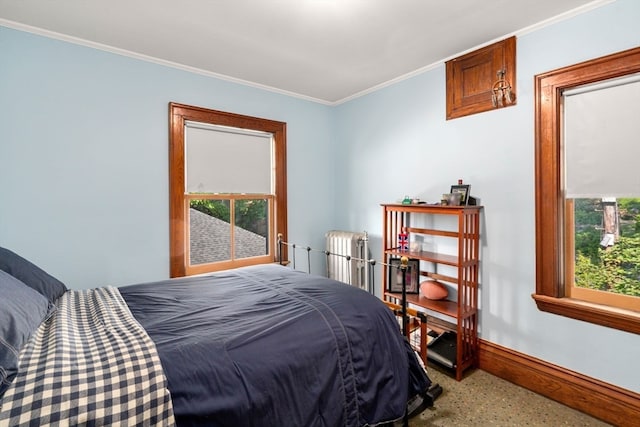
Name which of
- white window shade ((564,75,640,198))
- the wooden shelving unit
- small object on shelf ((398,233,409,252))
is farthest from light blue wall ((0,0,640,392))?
small object on shelf ((398,233,409,252))

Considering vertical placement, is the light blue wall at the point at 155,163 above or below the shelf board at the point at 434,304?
above

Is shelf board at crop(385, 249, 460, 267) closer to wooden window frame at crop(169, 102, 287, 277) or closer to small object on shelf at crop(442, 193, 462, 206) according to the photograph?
small object on shelf at crop(442, 193, 462, 206)

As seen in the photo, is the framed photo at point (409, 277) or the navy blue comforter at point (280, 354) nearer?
the navy blue comforter at point (280, 354)

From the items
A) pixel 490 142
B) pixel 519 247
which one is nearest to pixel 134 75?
pixel 490 142

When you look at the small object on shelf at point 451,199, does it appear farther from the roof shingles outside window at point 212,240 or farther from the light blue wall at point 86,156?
the light blue wall at point 86,156

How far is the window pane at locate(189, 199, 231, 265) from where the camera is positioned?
3.07 m

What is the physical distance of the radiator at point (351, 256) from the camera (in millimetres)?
3455

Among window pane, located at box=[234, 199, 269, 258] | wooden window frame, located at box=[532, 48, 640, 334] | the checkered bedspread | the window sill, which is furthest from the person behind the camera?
window pane, located at box=[234, 199, 269, 258]

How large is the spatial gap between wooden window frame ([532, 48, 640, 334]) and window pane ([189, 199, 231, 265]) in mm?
2734

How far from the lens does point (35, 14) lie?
2.08 metres

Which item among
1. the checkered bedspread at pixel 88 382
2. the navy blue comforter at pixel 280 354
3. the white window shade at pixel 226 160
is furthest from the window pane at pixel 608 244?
the white window shade at pixel 226 160

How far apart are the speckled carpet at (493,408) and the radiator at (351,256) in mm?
1317

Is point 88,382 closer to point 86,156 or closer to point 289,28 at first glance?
point 86,156

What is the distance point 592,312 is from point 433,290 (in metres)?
1.04
